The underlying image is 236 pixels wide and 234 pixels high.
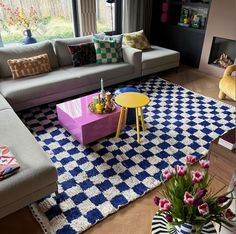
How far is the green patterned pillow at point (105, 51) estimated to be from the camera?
339cm

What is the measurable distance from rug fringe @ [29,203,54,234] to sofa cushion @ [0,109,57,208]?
23cm

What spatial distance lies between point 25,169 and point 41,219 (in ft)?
1.27

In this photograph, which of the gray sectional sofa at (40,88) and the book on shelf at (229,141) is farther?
the book on shelf at (229,141)

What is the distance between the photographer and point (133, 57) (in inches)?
135

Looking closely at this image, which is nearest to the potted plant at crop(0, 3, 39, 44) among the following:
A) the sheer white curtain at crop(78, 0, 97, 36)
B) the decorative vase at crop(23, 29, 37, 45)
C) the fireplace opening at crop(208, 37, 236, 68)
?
the decorative vase at crop(23, 29, 37, 45)

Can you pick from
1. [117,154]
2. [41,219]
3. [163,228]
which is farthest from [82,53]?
[163,228]

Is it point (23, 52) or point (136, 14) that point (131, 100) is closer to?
point (23, 52)

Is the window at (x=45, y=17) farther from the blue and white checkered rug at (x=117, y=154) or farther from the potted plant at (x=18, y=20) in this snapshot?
the blue and white checkered rug at (x=117, y=154)

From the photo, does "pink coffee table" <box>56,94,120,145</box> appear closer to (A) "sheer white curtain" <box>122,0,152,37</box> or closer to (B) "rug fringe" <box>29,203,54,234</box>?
(B) "rug fringe" <box>29,203,54,234</box>

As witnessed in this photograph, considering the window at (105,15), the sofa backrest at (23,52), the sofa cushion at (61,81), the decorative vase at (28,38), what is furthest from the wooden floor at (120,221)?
the window at (105,15)

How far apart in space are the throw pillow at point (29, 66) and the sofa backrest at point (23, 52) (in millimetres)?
81

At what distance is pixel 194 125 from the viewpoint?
2.72 m

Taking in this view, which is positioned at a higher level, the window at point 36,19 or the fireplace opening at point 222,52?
the window at point 36,19

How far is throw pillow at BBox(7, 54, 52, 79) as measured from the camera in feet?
9.47
